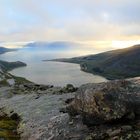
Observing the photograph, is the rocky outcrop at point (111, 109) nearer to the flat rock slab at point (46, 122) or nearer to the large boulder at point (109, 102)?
the large boulder at point (109, 102)

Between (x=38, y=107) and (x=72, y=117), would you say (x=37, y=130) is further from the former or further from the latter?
(x=38, y=107)

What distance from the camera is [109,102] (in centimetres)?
3150

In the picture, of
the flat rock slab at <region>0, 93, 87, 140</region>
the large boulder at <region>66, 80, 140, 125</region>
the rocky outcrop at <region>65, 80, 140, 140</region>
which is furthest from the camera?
the flat rock slab at <region>0, 93, 87, 140</region>

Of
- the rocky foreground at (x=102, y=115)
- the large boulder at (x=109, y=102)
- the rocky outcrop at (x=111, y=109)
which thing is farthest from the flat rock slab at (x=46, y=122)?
the large boulder at (x=109, y=102)

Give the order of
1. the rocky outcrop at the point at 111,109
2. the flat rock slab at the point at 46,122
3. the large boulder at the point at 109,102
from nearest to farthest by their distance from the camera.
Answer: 1. the rocky outcrop at the point at 111,109
2. the large boulder at the point at 109,102
3. the flat rock slab at the point at 46,122

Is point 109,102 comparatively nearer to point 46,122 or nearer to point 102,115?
point 102,115

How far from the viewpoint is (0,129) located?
144ft

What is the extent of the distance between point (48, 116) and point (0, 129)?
6358 mm

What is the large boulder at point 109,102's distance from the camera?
31422mm

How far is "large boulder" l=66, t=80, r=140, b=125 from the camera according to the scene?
31.4m

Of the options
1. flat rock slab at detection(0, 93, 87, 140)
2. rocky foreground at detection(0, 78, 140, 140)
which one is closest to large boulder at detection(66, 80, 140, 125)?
rocky foreground at detection(0, 78, 140, 140)

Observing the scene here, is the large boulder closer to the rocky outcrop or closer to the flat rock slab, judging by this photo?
the rocky outcrop

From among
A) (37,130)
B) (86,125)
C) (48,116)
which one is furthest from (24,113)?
(86,125)

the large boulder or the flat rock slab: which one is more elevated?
the large boulder
